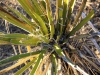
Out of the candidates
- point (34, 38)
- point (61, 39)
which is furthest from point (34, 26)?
point (61, 39)

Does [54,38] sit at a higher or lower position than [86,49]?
higher

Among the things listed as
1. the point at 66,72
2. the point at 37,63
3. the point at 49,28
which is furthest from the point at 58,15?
the point at 66,72

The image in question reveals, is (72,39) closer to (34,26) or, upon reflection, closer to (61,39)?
(61,39)

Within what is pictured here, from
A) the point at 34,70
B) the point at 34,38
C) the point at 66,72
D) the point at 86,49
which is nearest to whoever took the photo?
the point at 34,70

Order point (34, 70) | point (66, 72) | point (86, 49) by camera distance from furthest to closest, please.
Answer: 1. point (86, 49)
2. point (66, 72)
3. point (34, 70)

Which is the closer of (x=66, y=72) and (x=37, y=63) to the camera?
(x=37, y=63)

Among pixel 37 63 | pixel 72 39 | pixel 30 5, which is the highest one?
pixel 30 5
